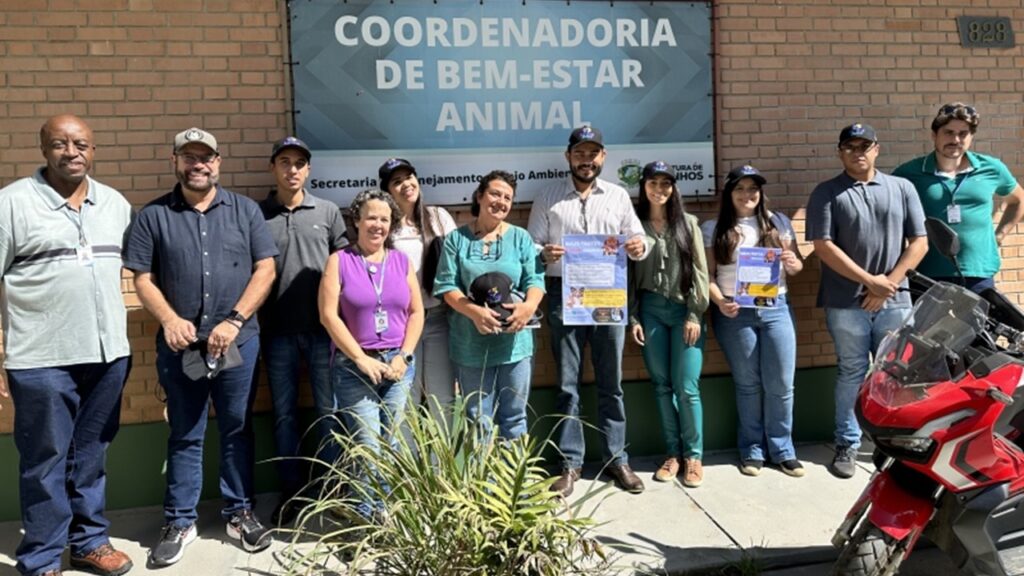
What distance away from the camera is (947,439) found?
290 cm

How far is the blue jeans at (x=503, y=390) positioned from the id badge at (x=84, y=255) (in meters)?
1.93

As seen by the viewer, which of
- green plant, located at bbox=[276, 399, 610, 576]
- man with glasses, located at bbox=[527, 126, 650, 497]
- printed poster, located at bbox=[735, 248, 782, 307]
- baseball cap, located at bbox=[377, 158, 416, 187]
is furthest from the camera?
printed poster, located at bbox=[735, 248, 782, 307]

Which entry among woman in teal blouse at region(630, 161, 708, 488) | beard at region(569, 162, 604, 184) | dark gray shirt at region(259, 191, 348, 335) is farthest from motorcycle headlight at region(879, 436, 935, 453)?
dark gray shirt at region(259, 191, 348, 335)

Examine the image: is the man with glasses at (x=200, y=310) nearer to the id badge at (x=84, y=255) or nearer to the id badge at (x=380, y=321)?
the id badge at (x=84, y=255)

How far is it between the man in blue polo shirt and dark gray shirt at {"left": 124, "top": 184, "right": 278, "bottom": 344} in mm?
266

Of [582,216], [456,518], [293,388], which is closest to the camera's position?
[456,518]

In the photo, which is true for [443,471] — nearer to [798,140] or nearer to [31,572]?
[31,572]

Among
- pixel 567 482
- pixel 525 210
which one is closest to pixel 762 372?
pixel 567 482

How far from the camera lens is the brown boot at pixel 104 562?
3.76 meters

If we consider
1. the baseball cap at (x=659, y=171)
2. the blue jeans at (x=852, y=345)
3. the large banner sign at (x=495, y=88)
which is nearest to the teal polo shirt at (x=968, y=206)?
the blue jeans at (x=852, y=345)

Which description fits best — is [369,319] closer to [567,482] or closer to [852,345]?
[567,482]

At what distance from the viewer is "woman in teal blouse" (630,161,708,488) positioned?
4.61 metres

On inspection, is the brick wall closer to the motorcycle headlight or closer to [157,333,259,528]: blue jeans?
[157,333,259,528]: blue jeans

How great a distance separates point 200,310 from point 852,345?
12.6 feet
